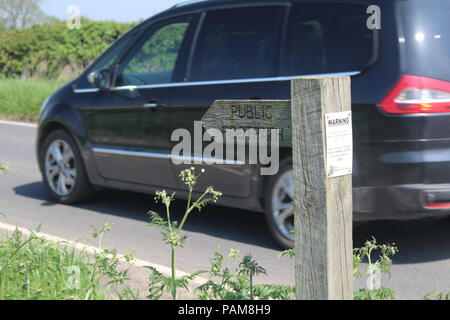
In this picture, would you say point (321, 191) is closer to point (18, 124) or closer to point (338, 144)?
point (338, 144)

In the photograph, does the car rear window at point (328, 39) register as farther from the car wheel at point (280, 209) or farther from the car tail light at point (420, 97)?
the car wheel at point (280, 209)

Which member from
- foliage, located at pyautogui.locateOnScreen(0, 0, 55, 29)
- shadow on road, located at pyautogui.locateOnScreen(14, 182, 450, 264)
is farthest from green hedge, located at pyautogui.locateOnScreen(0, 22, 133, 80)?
foliage, located at pyautogui.locateOnScreen(0, 0, 55, 29)

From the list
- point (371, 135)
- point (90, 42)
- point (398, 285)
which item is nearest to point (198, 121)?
point (371, 135)

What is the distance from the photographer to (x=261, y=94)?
580 centimetres

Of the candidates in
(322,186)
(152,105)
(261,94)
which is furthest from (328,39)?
(322,186)

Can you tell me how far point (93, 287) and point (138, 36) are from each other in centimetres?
371

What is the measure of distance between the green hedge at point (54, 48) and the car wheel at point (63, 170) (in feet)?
41.4

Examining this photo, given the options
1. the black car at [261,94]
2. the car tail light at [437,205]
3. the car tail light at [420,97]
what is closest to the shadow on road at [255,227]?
the black car at [261,94]

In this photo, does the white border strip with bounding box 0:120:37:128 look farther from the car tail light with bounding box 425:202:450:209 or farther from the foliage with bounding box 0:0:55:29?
the foliage with bounding box 0:0:55:29

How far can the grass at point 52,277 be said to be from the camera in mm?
3838

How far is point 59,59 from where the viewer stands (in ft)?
67.6

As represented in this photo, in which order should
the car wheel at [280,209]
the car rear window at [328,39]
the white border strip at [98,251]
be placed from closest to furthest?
1. the white border strip at [98,251]
2. the car rear window at [328,39]
3. the car wheel at [280,209]

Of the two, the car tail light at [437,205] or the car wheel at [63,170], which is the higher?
the car tail light at [437,205]
